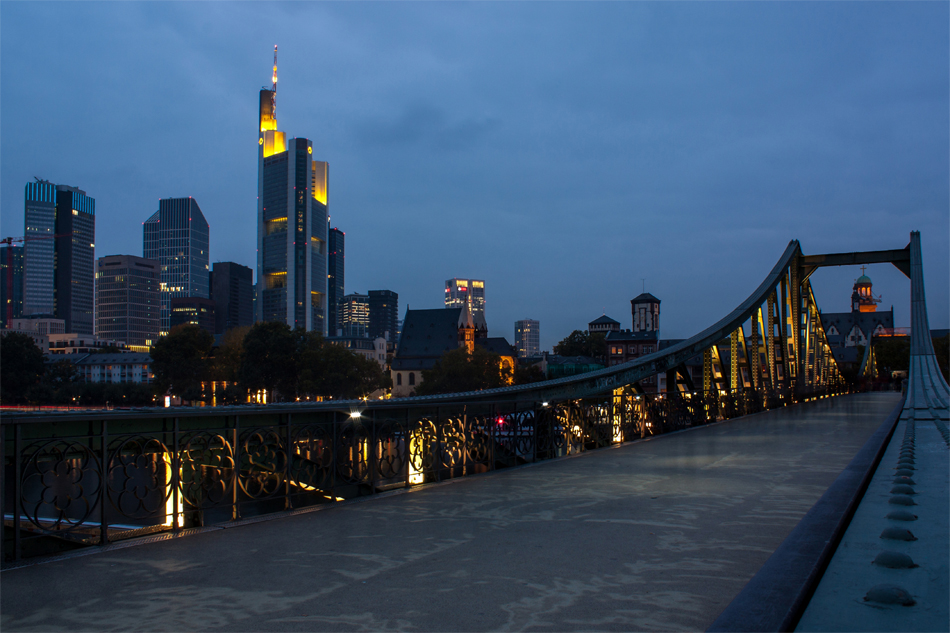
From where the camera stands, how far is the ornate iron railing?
15.2 ft

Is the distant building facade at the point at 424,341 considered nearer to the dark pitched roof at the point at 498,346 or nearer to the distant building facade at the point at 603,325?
the dark pitched roof at the point at 498,346

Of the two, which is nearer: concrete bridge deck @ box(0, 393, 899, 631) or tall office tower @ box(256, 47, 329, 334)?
concrete bridge deck @ box(0, 393, 899, 631)

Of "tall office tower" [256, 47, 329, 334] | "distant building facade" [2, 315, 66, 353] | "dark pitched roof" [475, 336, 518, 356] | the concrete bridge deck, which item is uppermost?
"tall office tower" [256, 47, 329, 334]

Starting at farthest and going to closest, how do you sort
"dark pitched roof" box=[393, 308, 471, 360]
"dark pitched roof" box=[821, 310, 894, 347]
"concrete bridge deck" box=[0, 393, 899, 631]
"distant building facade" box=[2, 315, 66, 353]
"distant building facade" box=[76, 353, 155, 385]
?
"distant building facade" box=[2, 315, 66, 353]
"dark pitched roof" box=[821, 310, 894, 347]
"distant building facade" box=[76, 353, 155, 385]
"dark pitched roof" box=[393, 308, 471, 360]
"concrete bridge deck" box=[0, 393, 899, 631]

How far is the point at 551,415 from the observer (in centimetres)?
980

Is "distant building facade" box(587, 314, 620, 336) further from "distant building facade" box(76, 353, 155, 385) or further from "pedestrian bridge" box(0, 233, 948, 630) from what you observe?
"pedestrian bridge" box(0, 233, 948, 630)

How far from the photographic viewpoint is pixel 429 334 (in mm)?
109875

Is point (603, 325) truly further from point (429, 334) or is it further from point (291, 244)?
point (291, 244)

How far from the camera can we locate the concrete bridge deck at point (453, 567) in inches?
121

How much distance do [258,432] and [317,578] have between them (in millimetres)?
2660

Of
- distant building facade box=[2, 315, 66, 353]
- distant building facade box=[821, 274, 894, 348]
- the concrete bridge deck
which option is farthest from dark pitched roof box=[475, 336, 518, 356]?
distant building facade box=[2, 315, 66, 353]

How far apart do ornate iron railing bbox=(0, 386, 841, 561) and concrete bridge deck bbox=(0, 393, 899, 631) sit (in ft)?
1.82

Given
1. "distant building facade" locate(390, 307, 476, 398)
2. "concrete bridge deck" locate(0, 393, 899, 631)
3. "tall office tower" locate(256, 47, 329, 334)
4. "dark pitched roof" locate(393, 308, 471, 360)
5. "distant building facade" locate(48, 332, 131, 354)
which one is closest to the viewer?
"concrete bridge deck" locate(0, 393, 899, 631)

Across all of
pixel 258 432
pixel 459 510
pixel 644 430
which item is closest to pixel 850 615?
pixel 459 510
